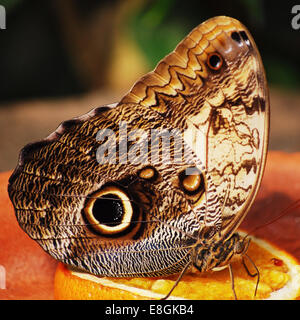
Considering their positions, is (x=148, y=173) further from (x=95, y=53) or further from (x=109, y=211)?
(x=95, y=53)

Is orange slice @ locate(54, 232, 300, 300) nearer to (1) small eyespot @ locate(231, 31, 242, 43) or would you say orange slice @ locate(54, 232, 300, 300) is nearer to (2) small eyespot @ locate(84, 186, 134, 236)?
(2) small eyespot @ locate(84, 186, 134, 236)

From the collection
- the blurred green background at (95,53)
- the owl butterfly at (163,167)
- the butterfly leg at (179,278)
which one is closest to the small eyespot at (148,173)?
the owl butterfly at (163,167)

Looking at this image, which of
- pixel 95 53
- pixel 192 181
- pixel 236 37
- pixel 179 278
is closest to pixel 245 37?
pixel 236 37

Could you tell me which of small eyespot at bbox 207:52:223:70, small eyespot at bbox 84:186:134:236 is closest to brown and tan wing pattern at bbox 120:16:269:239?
small eyespot at bbox 207:52:223:70

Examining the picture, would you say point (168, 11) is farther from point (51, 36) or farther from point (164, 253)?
point (164, 253)

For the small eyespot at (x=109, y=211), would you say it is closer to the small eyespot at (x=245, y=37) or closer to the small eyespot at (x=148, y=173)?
the small eyespot at (x=148, y=173)
